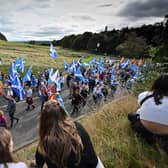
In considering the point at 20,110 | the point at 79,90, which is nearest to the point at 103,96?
the point at 79,90

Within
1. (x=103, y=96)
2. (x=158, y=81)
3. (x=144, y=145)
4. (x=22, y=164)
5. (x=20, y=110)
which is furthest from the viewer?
(x=103, y=96)

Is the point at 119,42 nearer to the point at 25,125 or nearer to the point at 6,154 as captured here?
the point at 25,125

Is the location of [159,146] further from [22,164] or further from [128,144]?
[22,164]

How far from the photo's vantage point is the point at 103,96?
66.6 feet

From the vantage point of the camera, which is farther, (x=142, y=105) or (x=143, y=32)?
(x=143, y=32)

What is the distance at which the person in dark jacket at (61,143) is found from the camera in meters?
2.73

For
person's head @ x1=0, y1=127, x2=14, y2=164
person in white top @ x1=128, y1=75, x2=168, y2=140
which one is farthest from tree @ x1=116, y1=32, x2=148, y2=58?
person's head @ x1=0, y1=127, x2=14, y2=164

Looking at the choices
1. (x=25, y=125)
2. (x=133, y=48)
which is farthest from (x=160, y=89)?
(x=133, y=48)

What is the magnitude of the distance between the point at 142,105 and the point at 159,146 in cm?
55

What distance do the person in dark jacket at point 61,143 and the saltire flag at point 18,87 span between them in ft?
50.6

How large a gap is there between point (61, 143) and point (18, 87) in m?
15.8

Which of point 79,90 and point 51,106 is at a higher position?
point 51,106

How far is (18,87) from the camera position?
59.4 ft

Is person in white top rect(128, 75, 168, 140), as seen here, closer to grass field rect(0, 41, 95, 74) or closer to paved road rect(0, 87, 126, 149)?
paved road rect(0, 87, 126, 149)
